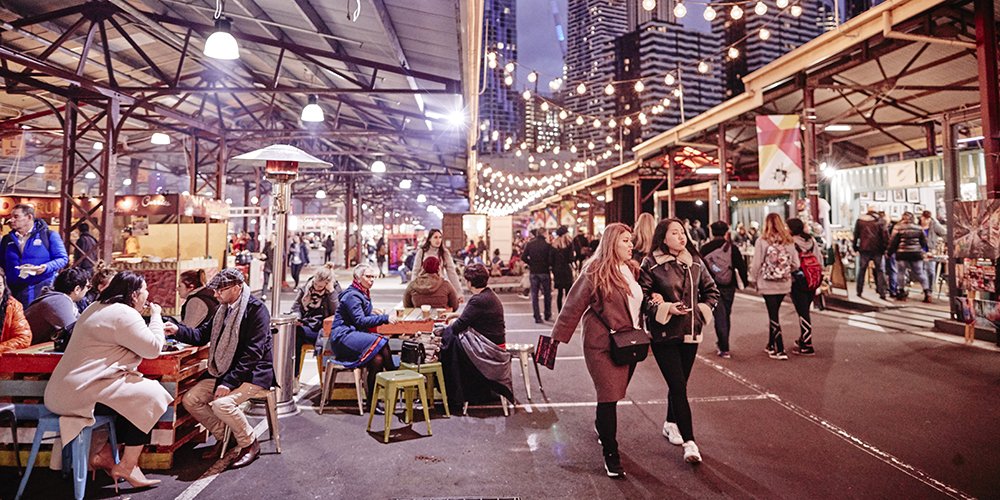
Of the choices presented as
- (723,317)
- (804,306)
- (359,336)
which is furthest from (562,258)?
(359,336)

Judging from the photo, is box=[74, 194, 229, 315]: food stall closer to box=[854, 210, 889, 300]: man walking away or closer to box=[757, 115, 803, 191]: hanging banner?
box=[757, 115, 803, 191]: hanging banner

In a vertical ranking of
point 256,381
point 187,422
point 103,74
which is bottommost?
point 187,422

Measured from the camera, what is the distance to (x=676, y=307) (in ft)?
11.5

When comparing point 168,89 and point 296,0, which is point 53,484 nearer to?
point 296,0

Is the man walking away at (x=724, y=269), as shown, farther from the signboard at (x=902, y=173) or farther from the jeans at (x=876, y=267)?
the signboard at (x=902, y=173)

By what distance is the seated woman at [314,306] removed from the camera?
5.52 metres

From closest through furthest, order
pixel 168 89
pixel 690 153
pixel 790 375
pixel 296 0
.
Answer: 1. pixel 790 375
2. pixel 296 0
3. pixel 168 89
4. pixel 690 153

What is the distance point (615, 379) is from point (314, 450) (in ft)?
7.95

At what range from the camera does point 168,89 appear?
997 centimetres

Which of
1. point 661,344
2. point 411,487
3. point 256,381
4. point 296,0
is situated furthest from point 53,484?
point 296,0

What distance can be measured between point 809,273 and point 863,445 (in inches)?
119

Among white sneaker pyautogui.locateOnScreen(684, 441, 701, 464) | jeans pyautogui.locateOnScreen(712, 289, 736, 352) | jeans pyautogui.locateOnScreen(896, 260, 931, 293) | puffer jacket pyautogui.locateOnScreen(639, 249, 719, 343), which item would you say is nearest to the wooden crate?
puffer jacket pyautogui.locateOnScreen(639, 249, 719, 343)

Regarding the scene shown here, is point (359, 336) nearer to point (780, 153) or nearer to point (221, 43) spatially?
point (221, 43)

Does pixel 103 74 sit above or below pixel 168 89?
above
